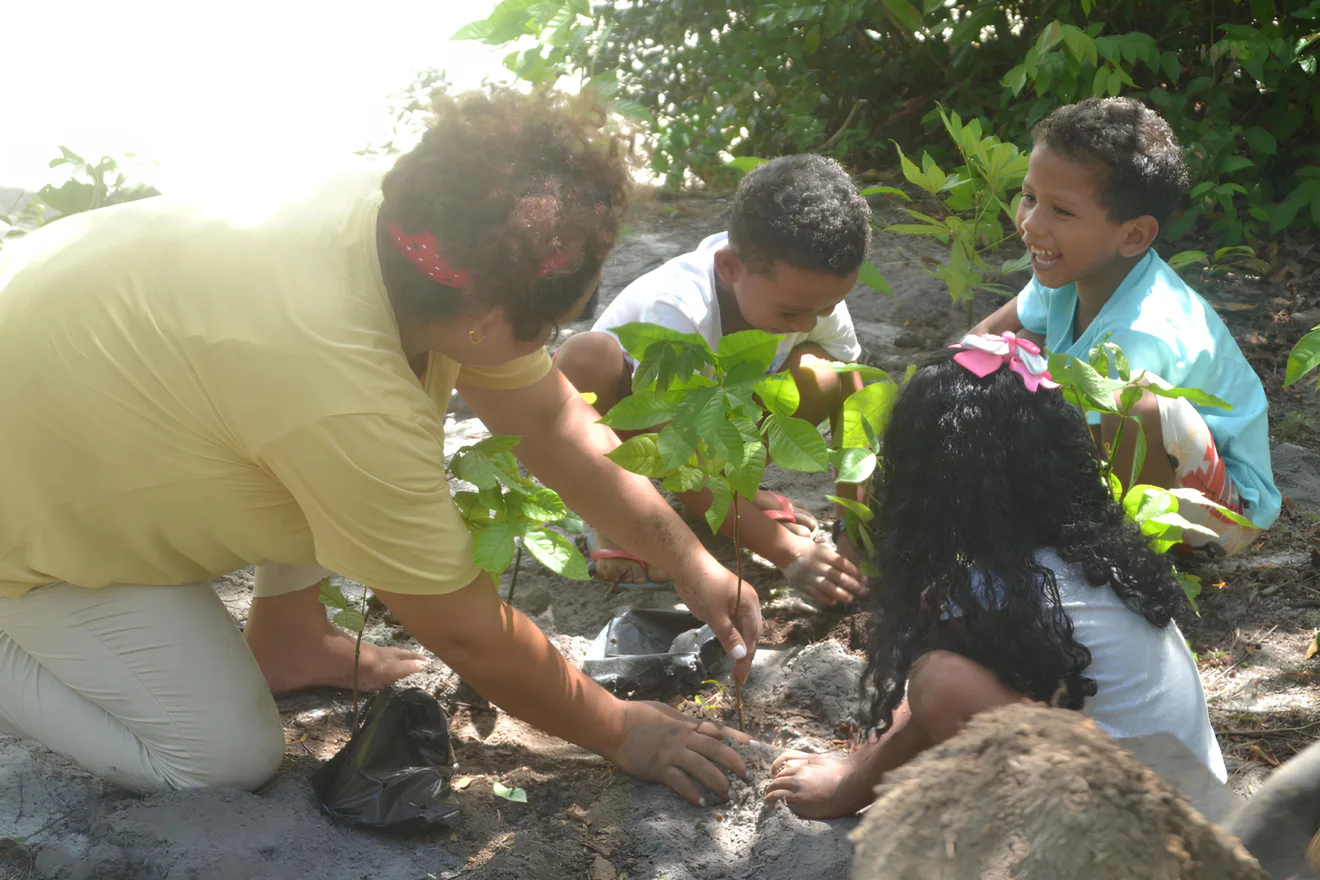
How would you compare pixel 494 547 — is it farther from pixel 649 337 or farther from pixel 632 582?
pixel 632 582

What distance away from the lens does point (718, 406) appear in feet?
6.03

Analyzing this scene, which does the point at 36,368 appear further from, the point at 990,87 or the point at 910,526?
the point at 990,87

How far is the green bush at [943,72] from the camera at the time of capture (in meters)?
4.09

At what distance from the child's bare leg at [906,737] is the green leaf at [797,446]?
0.38 m

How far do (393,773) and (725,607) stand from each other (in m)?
0.71

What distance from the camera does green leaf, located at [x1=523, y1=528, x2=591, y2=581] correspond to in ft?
6.19

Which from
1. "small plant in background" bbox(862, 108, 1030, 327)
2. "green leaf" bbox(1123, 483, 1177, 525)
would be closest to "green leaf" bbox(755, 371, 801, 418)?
"green leaf" bbox(1123, 483, 1177, 525)

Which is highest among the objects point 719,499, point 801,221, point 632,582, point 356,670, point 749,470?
point 801,221

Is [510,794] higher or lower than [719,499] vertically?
lower

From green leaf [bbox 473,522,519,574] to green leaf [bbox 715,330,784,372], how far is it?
1.51 feet

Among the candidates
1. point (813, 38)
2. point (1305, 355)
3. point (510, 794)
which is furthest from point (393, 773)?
point (813, 38)

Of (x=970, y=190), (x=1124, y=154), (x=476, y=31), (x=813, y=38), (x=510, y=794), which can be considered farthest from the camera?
(x=813, y=38)

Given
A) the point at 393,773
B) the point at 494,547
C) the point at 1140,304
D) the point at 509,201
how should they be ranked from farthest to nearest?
1. the point at 1140,304
2. the point at 393,773
3. the point at 494,547
4. the point at 509,201

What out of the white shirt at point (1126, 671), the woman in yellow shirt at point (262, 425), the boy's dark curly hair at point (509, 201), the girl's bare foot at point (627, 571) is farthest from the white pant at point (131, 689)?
the white shirt at point (1126, 671)
